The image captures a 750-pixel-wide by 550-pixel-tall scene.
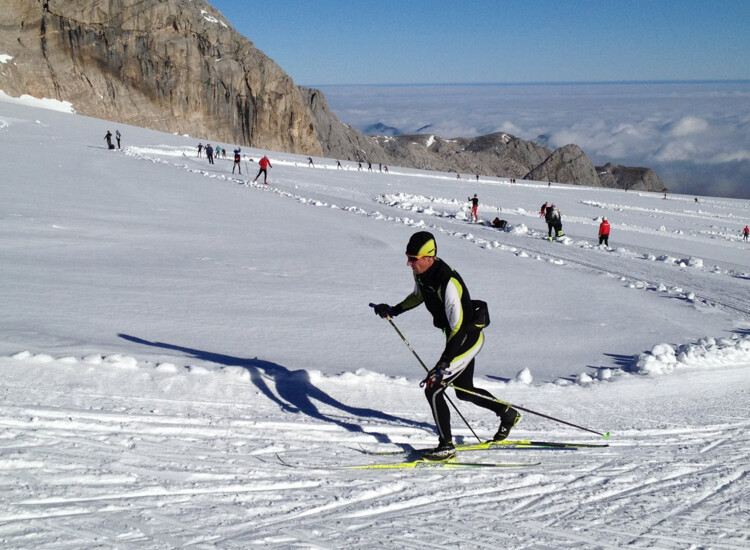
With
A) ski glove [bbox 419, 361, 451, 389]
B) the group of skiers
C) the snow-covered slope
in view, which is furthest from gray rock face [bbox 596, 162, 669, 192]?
ski glove [bbox 419, 361, 451, 389]

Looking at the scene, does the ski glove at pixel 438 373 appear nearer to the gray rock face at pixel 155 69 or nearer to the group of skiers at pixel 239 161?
the group of skiers at pixel 239 161

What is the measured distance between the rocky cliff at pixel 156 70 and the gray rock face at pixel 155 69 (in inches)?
4.8

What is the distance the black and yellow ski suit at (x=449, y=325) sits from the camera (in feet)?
14.3

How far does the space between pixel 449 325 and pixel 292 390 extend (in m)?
1.95

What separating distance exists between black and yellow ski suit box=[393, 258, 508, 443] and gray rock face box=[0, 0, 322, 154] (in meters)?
77.5

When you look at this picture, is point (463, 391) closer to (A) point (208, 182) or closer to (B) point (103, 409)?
(B) point (103, 409)

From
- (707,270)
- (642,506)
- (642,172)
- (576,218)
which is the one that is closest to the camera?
(642,506)

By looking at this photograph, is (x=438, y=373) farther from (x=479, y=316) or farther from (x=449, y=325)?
(x=479, y=316)

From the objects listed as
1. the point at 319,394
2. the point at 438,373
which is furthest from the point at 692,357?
the point at 319,394

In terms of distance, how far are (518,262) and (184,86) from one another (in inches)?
3050

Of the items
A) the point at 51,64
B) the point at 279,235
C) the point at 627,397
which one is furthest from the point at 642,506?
the point at 51,64

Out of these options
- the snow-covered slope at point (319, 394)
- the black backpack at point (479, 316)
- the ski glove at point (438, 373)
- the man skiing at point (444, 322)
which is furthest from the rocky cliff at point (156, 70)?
the ski glove at point (438, 373)

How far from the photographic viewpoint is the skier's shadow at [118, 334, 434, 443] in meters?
5.33

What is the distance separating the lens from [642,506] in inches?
159
